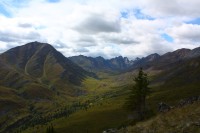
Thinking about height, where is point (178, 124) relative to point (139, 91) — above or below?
below

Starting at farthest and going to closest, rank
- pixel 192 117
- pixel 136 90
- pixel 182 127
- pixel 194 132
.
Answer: pixel 136 90
pixel 192 117
pixel 182 127
pixel 194 132

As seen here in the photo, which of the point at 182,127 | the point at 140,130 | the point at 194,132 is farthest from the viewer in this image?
the point at 140,130

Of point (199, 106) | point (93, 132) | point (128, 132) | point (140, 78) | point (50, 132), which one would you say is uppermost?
point (140, 78)

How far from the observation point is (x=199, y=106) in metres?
48.3

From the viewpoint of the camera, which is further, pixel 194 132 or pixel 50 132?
pixel 50 132

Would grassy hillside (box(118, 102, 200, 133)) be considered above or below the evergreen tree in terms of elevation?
below

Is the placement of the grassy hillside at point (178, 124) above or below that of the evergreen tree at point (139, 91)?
below

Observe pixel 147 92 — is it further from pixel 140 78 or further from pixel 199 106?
pixel 199 106

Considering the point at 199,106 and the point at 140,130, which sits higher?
the point at 199,106

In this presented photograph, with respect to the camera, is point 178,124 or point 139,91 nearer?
point 178,124

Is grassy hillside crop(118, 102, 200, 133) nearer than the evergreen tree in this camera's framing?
Yes

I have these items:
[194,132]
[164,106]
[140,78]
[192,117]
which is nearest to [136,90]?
[140,78]

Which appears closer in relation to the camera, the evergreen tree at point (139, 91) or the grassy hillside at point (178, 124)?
the grassy hillside at point (178, 124)

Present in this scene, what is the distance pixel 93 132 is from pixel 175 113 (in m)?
134
